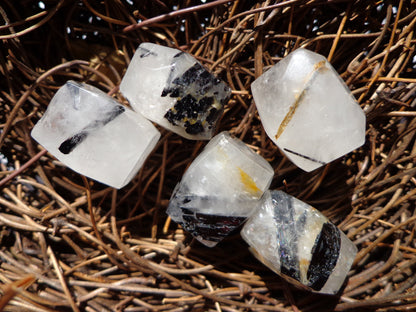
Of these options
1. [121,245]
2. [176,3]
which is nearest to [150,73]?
[176,3]

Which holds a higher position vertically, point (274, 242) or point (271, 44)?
point (271, 44)

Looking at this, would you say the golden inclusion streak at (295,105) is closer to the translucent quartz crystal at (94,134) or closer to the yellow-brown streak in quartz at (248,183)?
the yellow-brown streak in quartz at (248,183)

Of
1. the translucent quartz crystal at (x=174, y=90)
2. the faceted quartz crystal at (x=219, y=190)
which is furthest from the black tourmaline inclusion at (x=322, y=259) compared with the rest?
the translucent quartz crystal at (x=174, y=90)

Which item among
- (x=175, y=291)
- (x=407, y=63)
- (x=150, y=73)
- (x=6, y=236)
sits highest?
(x=150, y=73)

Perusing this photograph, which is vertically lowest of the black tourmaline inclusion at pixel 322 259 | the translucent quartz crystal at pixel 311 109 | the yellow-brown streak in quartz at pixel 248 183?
the black tourmaline inclusion at pixel 322 259

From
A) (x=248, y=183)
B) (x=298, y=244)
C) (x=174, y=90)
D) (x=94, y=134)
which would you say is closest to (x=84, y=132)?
(x=94, y=134)

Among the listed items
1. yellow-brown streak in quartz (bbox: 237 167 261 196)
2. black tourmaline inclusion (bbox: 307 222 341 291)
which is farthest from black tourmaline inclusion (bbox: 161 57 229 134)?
black tourmaline inclusion (bbox: 307 222 341 291)

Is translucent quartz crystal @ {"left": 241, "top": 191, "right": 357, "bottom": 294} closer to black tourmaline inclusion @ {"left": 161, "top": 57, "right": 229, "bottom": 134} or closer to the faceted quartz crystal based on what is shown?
the faceted quartz crystal

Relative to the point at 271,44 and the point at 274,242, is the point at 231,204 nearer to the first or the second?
the point at 274,242
